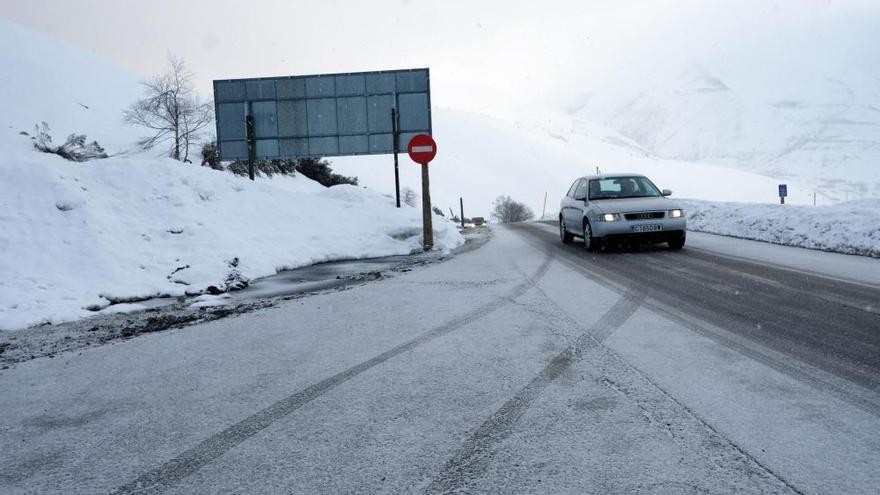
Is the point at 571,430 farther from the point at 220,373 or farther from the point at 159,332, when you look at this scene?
the point at 159,332

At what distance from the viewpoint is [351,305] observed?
6.68 m

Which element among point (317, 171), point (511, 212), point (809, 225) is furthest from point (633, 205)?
point (511, 212)

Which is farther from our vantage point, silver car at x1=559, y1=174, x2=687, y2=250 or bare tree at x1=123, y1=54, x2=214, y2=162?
bare tree at x1=123, y1=54, x2=214, y2=162

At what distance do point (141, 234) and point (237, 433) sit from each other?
782 cm

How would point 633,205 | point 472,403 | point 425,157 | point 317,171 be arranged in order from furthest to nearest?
point 317,171 < point 425,157 < point 633,205 < point 472,403

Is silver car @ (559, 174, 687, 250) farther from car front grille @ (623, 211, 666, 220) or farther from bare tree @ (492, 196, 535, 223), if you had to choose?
bare tree @ (492, 196, 535, 223)

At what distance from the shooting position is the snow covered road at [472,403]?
8.11 ft

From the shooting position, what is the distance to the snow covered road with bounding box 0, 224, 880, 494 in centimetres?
247

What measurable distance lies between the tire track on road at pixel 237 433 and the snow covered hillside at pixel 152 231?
423 centimetres

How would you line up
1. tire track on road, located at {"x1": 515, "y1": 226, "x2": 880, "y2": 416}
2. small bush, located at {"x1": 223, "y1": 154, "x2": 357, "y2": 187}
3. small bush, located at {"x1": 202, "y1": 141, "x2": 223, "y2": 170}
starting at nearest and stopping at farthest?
tire track on road, located at {"x1": 515, "y1": 226, "x2": 880, "y2": 416}, small bush, located at {"x1": 202, "y1": 141, "x2": 223, "y2": 170}, small bush, located at {"x1": 223, "y1": 154, "x2": 357, "y2": 187}

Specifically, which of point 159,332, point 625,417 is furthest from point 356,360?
point 159,332

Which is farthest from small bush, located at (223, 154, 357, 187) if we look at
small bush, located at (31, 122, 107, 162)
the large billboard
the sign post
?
the sign post

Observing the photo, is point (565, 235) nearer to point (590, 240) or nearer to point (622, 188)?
point (622, 188)

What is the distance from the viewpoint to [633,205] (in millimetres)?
11594
